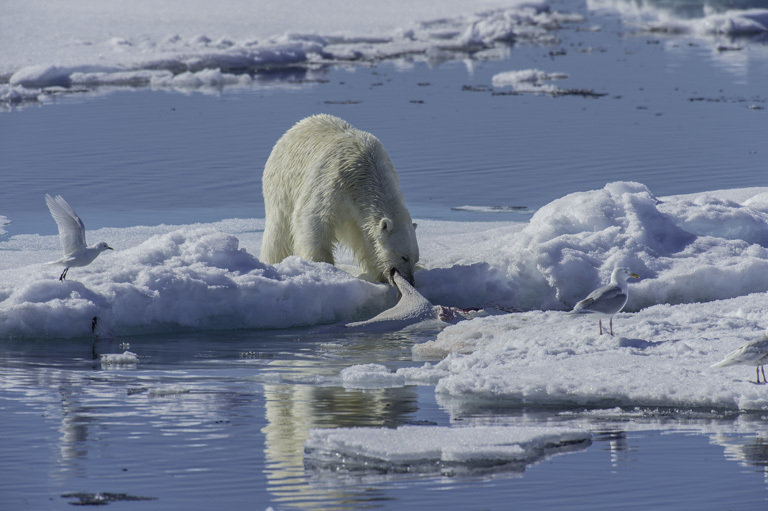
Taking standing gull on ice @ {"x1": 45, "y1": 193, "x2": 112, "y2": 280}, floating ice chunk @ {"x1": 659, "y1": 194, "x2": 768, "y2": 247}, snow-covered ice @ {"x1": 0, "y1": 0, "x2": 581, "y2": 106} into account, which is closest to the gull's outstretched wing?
standing gull on ice @ {"x1": 45, "y1": 193, "x2": 112, "y2": 280}

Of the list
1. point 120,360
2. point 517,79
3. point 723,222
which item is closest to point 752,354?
point 120,360

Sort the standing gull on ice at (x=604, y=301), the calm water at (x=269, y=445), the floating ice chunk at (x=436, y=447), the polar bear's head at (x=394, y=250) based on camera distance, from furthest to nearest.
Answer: the polar bear's head at (x=394, y=250), the standing gull on ice at (x=604, y=301), the floating ice chunk at (x=436, y=447), the calm water at (x=269, y=445)

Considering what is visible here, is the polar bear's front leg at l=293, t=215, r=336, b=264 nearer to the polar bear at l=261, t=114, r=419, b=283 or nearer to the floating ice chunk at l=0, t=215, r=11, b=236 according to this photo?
the polar bear at l=261, t=114, r=419, b=283

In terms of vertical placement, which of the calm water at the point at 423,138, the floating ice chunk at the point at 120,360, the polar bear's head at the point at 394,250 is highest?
the calm water at the point at 423,138

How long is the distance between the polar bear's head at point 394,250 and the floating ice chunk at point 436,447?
409cm

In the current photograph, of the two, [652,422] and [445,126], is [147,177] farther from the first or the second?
[652,422]

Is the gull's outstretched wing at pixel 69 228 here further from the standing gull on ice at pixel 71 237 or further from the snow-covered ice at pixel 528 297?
the snow-covered ice at pixel 528 297

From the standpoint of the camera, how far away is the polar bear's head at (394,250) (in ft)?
35.1

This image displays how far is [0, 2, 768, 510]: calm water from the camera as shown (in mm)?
6086

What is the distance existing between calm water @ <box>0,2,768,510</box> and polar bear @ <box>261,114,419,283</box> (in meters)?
1.11

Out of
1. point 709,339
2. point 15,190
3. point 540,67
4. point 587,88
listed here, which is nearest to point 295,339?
point 709,339

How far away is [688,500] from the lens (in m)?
5.85

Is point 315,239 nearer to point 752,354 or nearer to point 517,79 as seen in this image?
point 752,354

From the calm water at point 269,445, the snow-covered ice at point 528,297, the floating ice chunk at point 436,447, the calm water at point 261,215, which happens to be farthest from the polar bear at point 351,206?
the floating ice chunk at point 436,447
